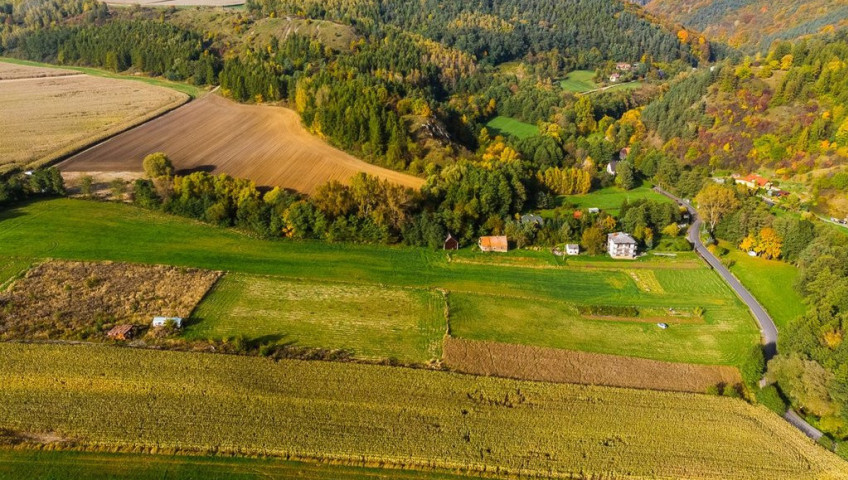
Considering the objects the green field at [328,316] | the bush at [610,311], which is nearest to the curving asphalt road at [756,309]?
the bush at [610,311]

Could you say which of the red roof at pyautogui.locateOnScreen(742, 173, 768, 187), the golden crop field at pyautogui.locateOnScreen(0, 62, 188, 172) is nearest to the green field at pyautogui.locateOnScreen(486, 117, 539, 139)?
the red roof at pyautogui.locateOnScreen(742, 173, 768, 187)

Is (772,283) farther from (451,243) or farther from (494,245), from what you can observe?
(451,243)

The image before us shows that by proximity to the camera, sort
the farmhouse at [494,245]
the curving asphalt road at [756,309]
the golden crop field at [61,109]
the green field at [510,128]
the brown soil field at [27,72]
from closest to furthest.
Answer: the curving asphalt road at [756,309] → the farmhouse at [494,245] → the golden crop field at [61,109] → the green field at [510,128] → the brown soil field at [27,72]

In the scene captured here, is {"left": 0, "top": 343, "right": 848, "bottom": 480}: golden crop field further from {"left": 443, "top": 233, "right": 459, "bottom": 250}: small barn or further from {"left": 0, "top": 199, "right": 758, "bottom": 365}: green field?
{"left": 443, "top": 233, "right": 459, "bottom": 250}: small barn

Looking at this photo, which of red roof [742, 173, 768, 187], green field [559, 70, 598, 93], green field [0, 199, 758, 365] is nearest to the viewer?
green field [0, 199, 758, 365]

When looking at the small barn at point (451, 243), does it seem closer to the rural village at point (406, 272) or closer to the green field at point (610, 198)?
the rural village at point (406, 272)

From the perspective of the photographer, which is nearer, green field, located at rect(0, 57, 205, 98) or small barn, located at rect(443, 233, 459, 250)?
small barn, located at rect(443, 233, 459, 250)
